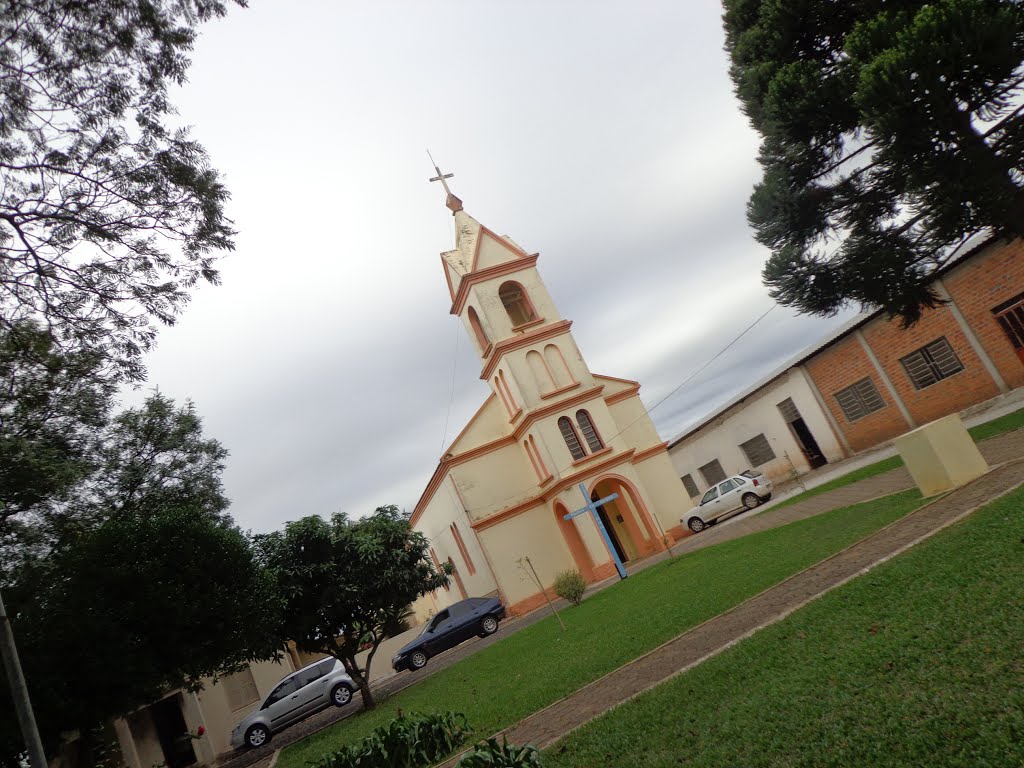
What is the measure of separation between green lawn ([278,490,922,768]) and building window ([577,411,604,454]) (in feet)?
29.1

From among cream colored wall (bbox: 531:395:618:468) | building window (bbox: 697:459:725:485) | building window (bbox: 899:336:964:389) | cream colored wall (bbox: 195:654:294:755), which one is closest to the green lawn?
cream colored wall (bbox: 531:395:618:468)

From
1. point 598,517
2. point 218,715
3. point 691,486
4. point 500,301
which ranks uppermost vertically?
point 500,301

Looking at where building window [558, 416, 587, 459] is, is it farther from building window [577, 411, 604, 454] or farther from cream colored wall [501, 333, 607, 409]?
cream colored wall [501, 333, 607, 409]

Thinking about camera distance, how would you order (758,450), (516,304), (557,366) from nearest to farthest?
(557,366) → (516,304) → (758,450)

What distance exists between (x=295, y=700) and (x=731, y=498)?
53.4 ft

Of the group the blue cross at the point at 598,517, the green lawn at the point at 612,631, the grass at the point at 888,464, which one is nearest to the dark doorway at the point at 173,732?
the green lawn at the point at 612,631

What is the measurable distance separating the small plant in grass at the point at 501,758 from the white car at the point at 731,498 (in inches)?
783

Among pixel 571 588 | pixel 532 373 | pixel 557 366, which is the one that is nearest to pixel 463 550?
pixel 532 373

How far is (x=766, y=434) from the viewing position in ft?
91.6

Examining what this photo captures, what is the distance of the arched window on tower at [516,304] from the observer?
84.4 feet

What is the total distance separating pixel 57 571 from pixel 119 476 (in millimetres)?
8657

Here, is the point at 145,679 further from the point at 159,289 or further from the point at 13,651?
the point at 159,289

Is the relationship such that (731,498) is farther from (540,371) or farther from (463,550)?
(463,550)

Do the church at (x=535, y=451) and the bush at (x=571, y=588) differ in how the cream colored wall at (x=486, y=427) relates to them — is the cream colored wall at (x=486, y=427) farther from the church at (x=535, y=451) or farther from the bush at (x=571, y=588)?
the bush at (x=571, y=588)
